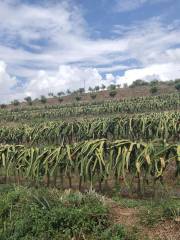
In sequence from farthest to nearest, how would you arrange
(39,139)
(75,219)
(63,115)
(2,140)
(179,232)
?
1. (63,115)
2. (2,140)
3. (39,139)
4. (75,219)
5. (179,232)

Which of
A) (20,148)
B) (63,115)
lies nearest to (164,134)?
(20,148)

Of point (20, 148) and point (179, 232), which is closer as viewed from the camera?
point (179, 232)

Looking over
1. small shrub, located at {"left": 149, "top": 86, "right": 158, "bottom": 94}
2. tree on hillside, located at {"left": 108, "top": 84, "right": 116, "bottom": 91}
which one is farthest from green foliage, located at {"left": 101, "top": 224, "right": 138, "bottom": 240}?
tree on hillside, located at {"left": 108, "top": 84, "right": 116, "bottom": 91}

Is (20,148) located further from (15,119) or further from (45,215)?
(15,119)

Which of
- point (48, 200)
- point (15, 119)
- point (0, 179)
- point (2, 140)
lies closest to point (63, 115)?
point (15, 119)

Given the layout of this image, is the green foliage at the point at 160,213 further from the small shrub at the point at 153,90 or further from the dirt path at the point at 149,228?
the small shrub at the point at 153,90

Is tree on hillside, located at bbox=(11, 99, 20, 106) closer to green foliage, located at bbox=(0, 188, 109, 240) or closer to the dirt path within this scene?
green foliage, located at bbox=(0, 188, 109, 240)

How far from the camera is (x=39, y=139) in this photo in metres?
23.0

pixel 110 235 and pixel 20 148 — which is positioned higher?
pixel 20 148

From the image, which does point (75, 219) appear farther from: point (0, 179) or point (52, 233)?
point (0, 179)

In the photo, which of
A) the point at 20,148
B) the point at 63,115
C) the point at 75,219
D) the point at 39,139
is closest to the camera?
the point at 75,219

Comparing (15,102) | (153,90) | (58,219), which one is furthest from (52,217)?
(15,102)

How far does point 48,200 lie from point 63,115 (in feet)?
133

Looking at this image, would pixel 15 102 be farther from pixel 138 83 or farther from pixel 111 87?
pixel 138 83
